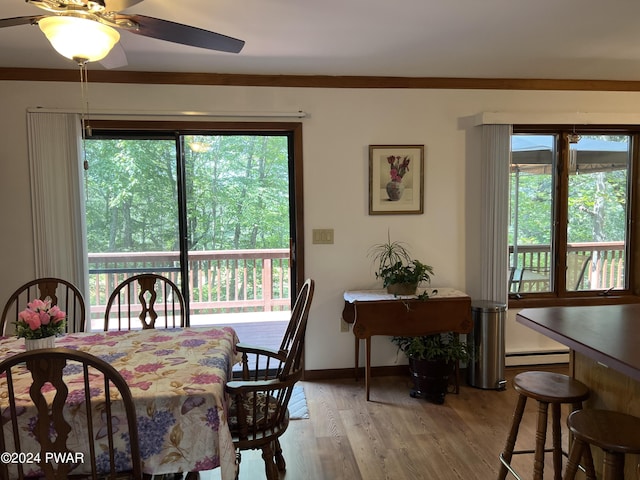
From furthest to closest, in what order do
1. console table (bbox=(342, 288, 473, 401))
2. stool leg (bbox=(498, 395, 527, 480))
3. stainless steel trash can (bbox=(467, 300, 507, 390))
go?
stainless steel trash can (bbox=(467, 300, 507, 390))
console table (bbox=(342, 288, 473, 401))
stool leg (bbox=(498, 395, 527, 480))

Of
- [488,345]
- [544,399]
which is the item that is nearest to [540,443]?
[544,399]

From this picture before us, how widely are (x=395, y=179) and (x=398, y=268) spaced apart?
0.70 metres

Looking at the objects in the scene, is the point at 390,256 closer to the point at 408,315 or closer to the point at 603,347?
the point at 408,315

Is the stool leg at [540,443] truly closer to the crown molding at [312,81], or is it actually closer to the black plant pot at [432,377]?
the black plant pot at [432,377]

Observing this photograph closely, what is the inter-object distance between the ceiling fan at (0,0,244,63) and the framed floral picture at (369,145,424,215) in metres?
1.82

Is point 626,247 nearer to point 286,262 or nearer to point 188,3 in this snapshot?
point 286,262

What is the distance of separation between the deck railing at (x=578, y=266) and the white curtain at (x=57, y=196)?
3271 mm

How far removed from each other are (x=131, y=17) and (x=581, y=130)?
3.35 meters

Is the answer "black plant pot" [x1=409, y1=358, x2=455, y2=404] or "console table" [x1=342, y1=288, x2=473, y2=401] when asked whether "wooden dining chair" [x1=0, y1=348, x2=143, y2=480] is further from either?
"black plant pot" [x1=409, y1=358, x2=455, y2=404]

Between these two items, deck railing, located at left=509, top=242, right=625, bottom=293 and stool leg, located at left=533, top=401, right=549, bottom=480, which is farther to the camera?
deck railing, located at left=509, top=242, right=625, bottom=293

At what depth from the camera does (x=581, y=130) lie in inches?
140

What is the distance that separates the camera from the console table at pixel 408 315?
9.83 ft

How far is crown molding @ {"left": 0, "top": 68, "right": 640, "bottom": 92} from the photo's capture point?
306 cm

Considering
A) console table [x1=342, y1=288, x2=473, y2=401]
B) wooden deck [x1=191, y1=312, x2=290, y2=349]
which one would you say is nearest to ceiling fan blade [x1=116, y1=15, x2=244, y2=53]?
console table [x1=342, y1=288, x2=473, y2=401]
